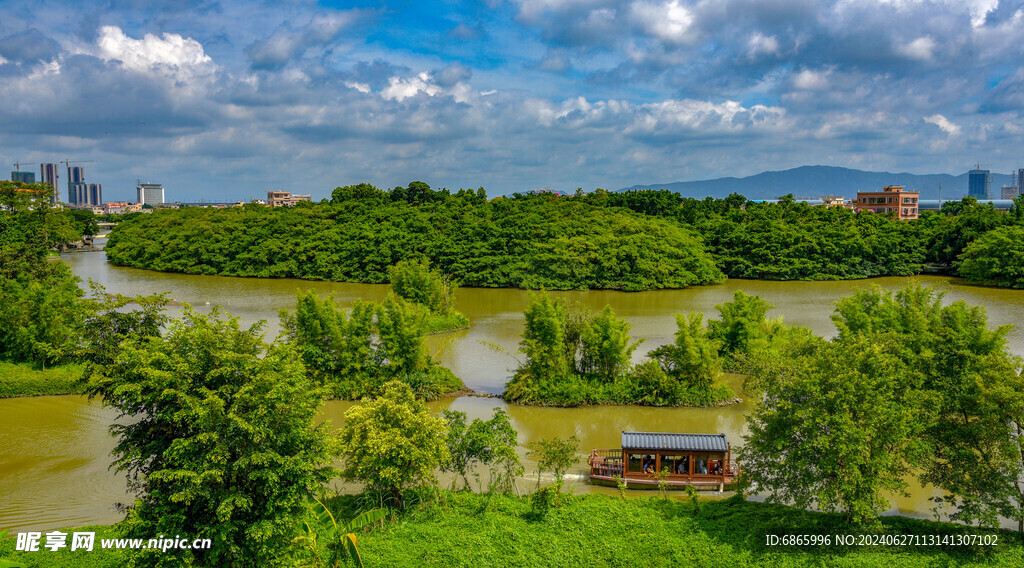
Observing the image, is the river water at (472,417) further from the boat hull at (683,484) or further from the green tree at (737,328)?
the green tree at (737,328)

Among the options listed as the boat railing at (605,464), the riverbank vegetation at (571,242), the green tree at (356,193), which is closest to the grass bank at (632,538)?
the boat railing at (605,464)

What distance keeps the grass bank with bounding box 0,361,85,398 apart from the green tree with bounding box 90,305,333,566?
43.4 feet

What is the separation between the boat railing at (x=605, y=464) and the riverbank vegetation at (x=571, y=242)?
2502 cm

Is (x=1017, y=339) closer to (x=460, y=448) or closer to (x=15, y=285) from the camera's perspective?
(x=460, y=448)

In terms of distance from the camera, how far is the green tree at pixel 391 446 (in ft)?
34.8

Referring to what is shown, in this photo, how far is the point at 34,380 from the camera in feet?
62.7

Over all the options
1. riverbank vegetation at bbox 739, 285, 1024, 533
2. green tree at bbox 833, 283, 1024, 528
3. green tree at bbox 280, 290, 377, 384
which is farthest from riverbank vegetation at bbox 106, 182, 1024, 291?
riverbank vegetation at bbox 739, 285, 1024, 533

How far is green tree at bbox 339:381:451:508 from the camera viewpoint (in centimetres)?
1062

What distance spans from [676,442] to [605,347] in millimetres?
5328

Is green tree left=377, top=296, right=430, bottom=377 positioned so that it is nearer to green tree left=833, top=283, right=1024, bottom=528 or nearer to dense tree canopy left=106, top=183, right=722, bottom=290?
green tree left=833, top=283, right=1024, bottom=528

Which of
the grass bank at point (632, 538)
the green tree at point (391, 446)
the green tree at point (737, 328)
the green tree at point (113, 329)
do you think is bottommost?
the grass bank at point (632, 538)

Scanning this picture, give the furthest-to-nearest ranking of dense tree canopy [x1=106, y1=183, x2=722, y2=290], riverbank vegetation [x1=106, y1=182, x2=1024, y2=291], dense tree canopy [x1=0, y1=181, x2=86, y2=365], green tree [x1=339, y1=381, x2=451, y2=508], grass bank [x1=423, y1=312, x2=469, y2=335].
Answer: riverbank vegetation [x1=106, y1=182, x2=1024, y2=291] → dense tree canopy [x1=106, y1=183, x2=722, y2=290] → grass bank [x1=423, y1=312, x2=469, y2=335] → dense tree canopy [x1=0, y1=181, x2=86, y2=365] → green tree [x1=339, y1=381, x2=451, y2=508]

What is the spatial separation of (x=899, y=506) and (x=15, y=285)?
27585 millimetres

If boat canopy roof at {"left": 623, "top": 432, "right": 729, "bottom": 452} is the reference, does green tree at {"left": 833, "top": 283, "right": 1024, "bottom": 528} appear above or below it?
above
